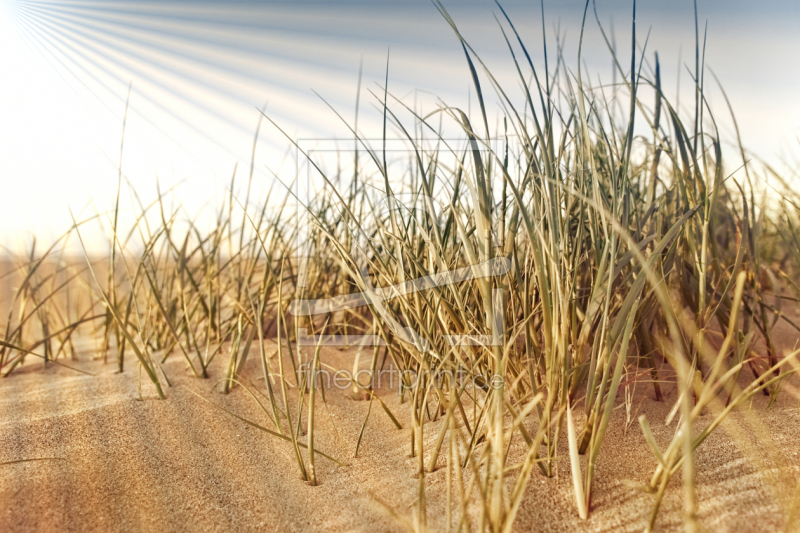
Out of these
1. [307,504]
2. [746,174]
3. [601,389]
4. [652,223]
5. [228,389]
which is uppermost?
[746,174]

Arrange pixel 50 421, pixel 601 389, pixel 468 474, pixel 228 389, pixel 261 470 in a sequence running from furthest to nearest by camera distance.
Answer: pixel 228 389 → pixel 50 421 → pixel 261 470 → pixel 468 474 → pixel 601 389

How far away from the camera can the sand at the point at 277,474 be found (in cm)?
82

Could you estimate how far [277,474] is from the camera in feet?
3.41

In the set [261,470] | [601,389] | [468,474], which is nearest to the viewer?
[601,389]

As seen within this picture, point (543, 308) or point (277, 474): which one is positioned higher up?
point (543, 308)

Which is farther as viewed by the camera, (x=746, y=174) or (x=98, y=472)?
(x=746, y=174)

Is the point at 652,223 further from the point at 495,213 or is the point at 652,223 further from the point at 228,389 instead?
the point at 228,389

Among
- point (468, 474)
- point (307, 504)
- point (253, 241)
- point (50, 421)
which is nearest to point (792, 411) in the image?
point (468, 474)

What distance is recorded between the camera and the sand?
0.82 metres

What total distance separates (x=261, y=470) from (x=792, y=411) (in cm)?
118

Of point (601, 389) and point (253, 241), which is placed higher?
point (253, 241)

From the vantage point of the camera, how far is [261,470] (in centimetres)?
105

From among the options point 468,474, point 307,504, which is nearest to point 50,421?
point 307,504

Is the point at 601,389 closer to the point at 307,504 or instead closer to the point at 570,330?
the point at 570,330
